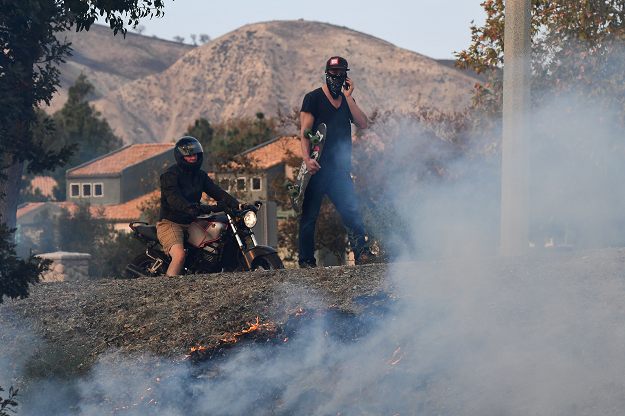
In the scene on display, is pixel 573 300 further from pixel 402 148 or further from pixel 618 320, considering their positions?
pixel 402 148

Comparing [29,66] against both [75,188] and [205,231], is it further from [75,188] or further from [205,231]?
[75,188]

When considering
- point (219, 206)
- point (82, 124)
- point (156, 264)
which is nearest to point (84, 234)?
point (82, 124)

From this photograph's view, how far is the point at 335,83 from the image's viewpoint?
7.73 metres

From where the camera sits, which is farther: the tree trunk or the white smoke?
the tree trunk

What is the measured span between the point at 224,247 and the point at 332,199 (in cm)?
124

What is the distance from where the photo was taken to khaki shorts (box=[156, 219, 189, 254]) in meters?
7.52

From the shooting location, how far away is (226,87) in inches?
7574

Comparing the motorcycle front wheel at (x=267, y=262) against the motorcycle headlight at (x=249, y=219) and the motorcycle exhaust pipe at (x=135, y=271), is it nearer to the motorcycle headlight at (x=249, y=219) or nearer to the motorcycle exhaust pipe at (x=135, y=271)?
the motorcycle headlight at (x=249, y=219)

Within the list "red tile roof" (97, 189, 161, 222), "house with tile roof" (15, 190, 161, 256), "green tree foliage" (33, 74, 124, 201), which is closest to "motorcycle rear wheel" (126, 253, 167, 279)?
"house with tile roof" (15, 190, 161, 256)

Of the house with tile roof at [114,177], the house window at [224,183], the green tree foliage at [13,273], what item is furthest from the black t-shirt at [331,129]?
the house with tile roof at [114,177]

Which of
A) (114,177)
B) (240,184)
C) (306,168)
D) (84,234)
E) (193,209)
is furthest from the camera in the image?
(114,177)

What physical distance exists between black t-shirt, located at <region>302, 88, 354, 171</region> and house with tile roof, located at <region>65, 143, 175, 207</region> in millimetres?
51491

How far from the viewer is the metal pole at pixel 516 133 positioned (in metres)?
6.98

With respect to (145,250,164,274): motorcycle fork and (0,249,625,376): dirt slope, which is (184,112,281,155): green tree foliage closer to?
(145,250,164,274): motorcycle fork
